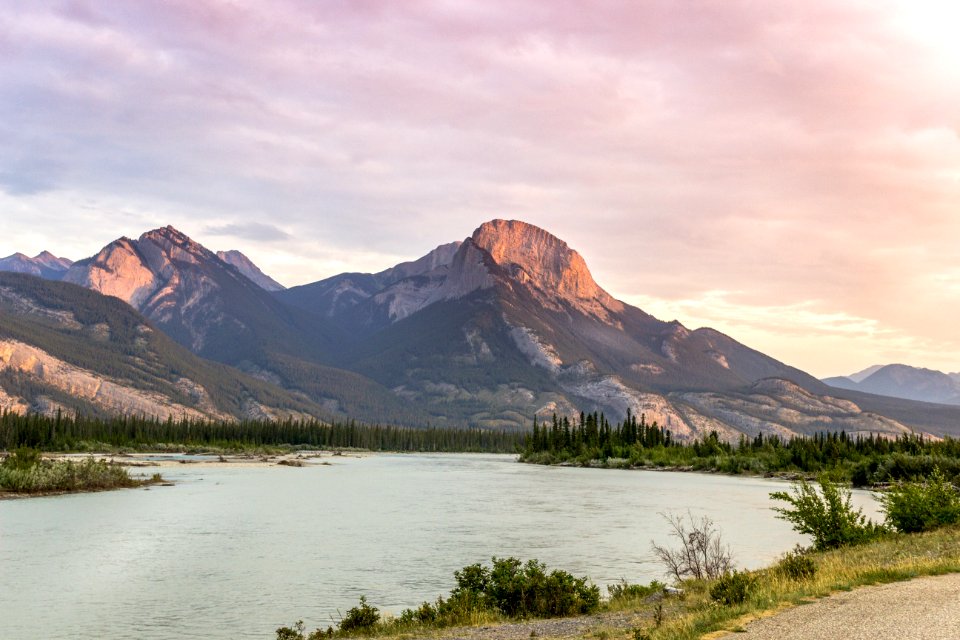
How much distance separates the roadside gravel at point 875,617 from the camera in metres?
16.1

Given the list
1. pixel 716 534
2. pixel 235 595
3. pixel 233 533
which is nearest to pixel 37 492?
pixel 233 533

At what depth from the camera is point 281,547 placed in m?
43.1

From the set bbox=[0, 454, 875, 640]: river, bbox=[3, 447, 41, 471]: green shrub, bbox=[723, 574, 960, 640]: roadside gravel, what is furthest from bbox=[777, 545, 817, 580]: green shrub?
bbox=[3, 447, 41, 471]: green shrub

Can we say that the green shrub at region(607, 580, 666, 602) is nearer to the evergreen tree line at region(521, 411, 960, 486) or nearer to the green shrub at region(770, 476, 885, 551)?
the green shrub at region(770, 476, 885, 551)

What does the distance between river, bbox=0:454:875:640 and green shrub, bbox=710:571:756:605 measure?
11.6m

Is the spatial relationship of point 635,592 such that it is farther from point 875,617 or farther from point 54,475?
point 54,475

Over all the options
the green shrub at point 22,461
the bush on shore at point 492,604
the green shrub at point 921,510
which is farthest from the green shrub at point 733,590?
the green shrub at point 22,461

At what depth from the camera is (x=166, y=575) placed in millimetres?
34438

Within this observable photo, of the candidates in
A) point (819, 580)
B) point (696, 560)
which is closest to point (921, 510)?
point (696, 560)

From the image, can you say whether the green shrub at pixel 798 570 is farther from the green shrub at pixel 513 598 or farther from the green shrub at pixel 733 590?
the green shrub at pixel 513 598

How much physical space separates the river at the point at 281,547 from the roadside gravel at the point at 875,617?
14593mm

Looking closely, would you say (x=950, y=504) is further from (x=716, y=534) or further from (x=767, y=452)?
(x=767, y=452)

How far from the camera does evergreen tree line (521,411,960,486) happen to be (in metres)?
95.8

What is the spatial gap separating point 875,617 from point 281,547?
32265mm
